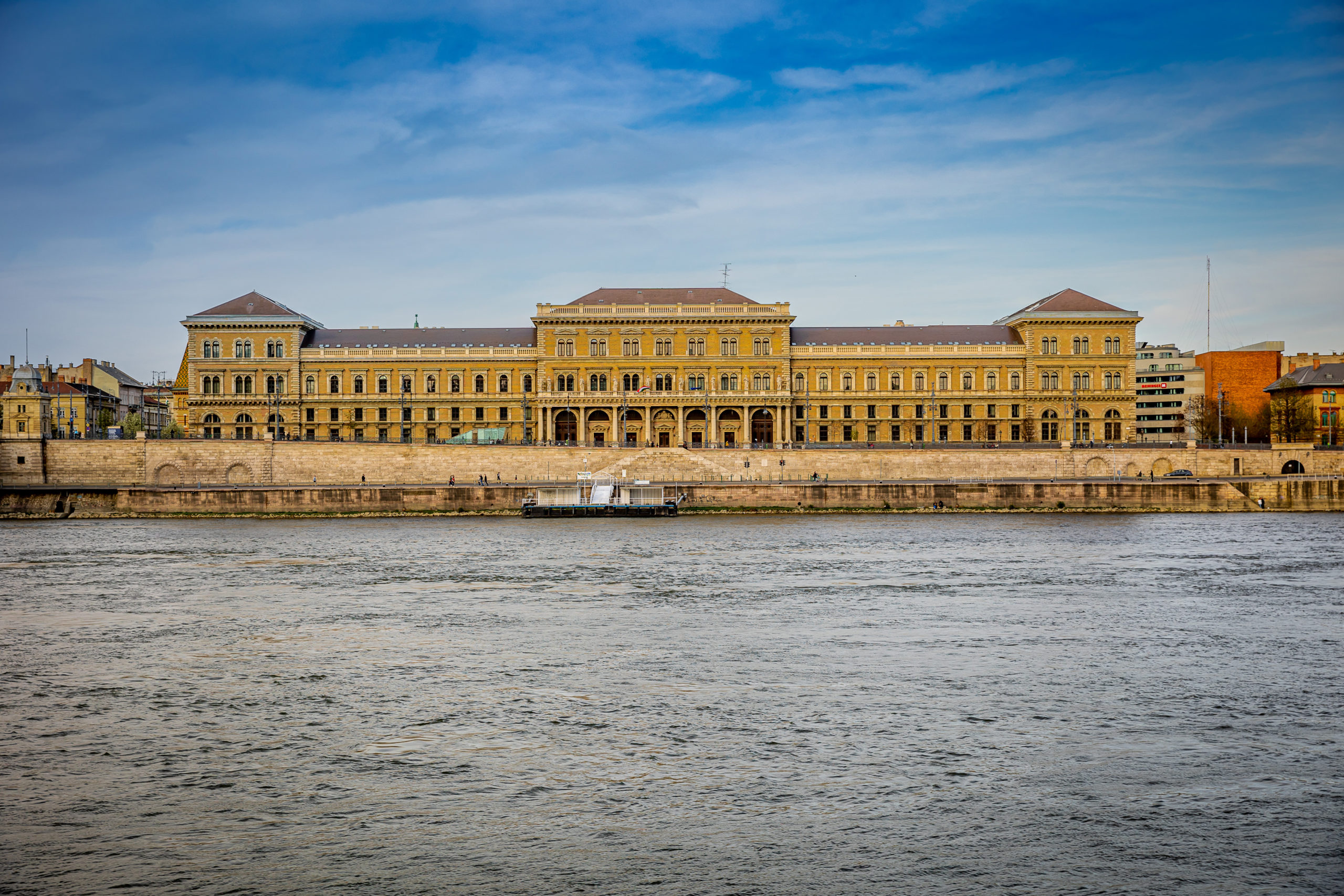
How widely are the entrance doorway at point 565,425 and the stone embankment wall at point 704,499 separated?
27.7 m

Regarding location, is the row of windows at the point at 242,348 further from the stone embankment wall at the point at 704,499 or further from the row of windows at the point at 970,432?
the row of windows at the point at 970,432

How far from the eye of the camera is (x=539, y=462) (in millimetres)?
74375

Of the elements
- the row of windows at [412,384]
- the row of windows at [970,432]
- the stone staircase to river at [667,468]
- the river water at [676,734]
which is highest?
the row of windows at [412,384]

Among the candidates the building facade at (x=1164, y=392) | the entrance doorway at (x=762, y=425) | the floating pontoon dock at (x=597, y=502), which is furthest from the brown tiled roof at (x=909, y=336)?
the floating pontoon dock at (x=597, y=502)

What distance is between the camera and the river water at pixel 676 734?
12023 mm

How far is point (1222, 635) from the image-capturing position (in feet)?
Answer: 81.0

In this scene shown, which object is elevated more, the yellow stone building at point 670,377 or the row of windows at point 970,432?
the yellow stone building at point 670,377

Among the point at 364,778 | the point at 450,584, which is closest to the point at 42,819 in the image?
the point at 364,778

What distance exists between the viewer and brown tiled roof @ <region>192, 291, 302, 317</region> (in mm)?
95000

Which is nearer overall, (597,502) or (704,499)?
(597,502)

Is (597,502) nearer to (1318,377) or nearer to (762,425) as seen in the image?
(762,425)

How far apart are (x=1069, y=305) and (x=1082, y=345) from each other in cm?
355

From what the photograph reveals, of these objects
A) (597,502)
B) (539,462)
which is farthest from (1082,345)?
(597,502)

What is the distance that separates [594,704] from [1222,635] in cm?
1383
